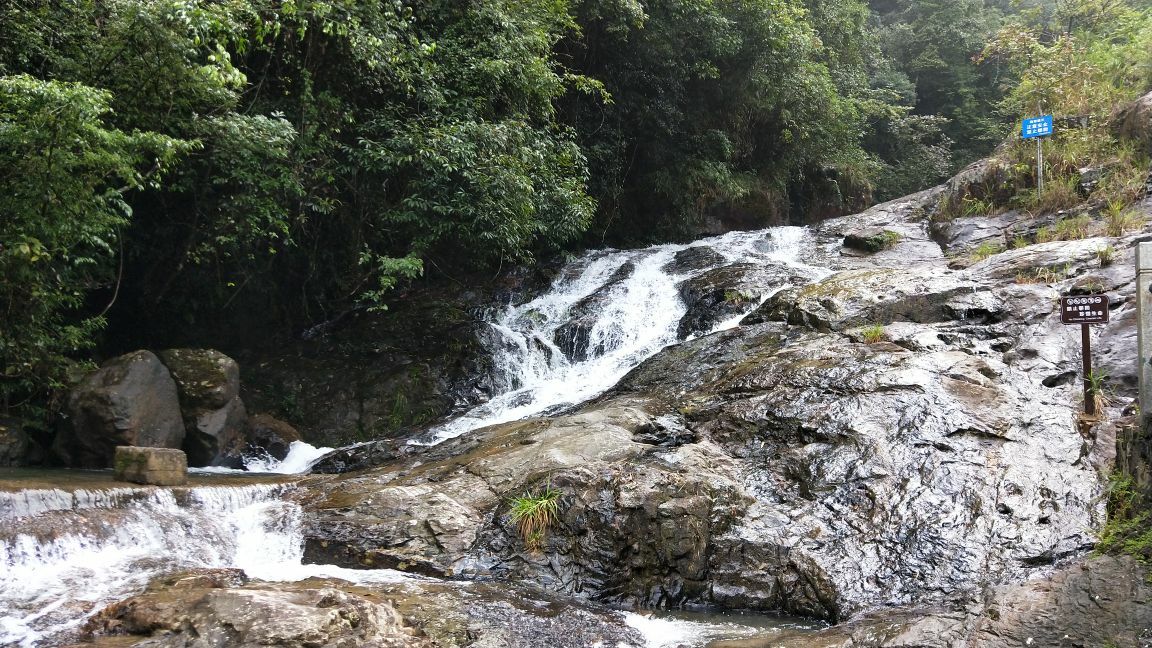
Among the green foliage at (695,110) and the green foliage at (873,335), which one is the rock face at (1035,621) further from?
the green foliage at (695,110)

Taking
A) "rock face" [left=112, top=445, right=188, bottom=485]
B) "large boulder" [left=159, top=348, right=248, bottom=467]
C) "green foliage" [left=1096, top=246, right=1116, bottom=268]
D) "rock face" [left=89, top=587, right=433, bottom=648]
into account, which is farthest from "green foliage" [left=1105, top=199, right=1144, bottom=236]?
"large boulder" [left=159, top=348, right=248, bottom=467]

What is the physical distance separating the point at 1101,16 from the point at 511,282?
1835cm

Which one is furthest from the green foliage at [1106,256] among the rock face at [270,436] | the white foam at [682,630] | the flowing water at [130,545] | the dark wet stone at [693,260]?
the rock face at [270,436]

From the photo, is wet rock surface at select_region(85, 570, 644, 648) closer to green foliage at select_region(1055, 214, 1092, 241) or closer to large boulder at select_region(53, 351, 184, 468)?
large boulder at select_region(53, 351, 184, 468)

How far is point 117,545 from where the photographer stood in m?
6.25

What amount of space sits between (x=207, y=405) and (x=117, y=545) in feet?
15.8

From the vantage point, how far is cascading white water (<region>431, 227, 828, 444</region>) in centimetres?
1151

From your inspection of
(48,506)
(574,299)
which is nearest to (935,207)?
(574,299)

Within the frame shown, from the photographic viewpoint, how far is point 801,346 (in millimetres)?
9641

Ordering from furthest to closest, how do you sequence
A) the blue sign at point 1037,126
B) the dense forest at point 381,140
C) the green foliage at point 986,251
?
the blue sign at point 1037,126 → the green foliage at point 986,251 → the dense forest at point 381,140

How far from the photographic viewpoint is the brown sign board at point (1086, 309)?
22.8 feet

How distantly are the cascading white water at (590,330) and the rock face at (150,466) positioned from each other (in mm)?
3680

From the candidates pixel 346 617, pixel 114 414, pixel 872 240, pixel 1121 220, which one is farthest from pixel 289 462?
pixel 1121 220

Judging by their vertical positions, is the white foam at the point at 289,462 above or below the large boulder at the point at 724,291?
below
